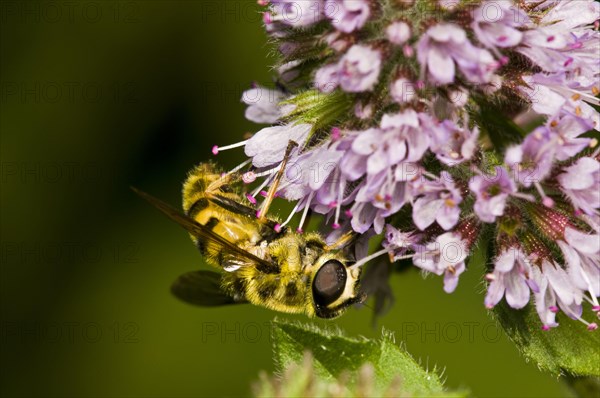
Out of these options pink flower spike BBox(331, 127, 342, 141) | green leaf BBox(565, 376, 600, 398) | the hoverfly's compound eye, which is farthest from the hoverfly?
green leaf BBox(565, 376, 600, 398)

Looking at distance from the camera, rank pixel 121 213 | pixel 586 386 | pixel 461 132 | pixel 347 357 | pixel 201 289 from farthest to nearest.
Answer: pixel 121 213 < pixel 201 289 < pixel 586 386 < pixel 347 357 < pixel 461 132

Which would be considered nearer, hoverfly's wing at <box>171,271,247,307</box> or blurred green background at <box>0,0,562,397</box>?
hoverfly's wing at <box>171,271,247,307</box>

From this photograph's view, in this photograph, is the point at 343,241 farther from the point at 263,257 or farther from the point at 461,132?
the point at 461,132

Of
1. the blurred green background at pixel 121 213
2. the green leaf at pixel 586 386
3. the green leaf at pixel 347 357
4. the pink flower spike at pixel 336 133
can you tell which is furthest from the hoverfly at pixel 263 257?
the blurred green background at pixel 121 213

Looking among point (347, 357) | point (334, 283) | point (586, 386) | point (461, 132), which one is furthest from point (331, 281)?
point (586, 386)

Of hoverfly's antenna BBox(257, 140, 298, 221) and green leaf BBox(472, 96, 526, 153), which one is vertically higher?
hoverfly's antenna BBox(257, 140, 298, 221)

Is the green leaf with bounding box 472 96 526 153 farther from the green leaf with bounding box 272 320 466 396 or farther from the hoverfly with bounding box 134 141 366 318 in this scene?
the green leaf with bounding box 272 320 466 396

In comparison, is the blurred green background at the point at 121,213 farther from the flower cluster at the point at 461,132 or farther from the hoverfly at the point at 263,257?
the flower cluster at the point at 461,132
